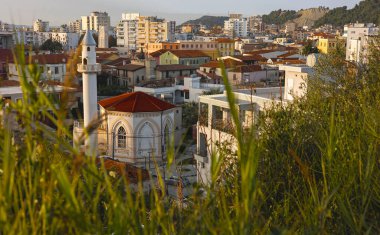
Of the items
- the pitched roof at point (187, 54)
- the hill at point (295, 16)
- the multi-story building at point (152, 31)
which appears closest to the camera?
the pitched roof at point (187, 54)

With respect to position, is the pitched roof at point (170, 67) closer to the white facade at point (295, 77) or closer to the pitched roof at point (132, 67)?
the pitched roof at point (132, 67)

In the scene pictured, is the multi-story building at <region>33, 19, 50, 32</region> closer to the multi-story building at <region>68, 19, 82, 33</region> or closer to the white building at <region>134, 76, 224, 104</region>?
the white building at <region>134, 76, 224, 104</region>

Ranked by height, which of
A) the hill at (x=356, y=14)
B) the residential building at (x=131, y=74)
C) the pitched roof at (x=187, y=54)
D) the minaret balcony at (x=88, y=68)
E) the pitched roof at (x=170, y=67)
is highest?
the hill at (x=356, y=14)

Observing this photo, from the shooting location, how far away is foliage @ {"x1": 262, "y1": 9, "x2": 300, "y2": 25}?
551ft

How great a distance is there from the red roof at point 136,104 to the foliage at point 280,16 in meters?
150

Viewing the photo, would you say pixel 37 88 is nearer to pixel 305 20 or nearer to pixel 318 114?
pixel 318 114

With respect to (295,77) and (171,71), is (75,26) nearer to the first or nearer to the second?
(171,71)

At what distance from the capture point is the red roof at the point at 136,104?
20844mm

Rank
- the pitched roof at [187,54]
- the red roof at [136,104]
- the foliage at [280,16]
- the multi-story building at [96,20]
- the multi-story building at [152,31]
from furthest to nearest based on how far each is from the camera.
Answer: the foliage at [280,16]
the multi-story building at [96,20]
the multi-story building at [152,31]
the pitched roof at [187,54]
the red roof at [136,104]

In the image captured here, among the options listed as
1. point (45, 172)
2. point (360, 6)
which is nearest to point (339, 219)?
point (45, 172)

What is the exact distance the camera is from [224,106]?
1373 cm

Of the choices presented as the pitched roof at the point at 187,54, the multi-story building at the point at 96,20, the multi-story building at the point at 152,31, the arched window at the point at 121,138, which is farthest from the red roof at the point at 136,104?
the multi-story building at the point at 96,20

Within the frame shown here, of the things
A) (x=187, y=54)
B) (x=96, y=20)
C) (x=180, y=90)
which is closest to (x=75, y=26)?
(x=96, y=20)

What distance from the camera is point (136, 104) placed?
21.0 metres
